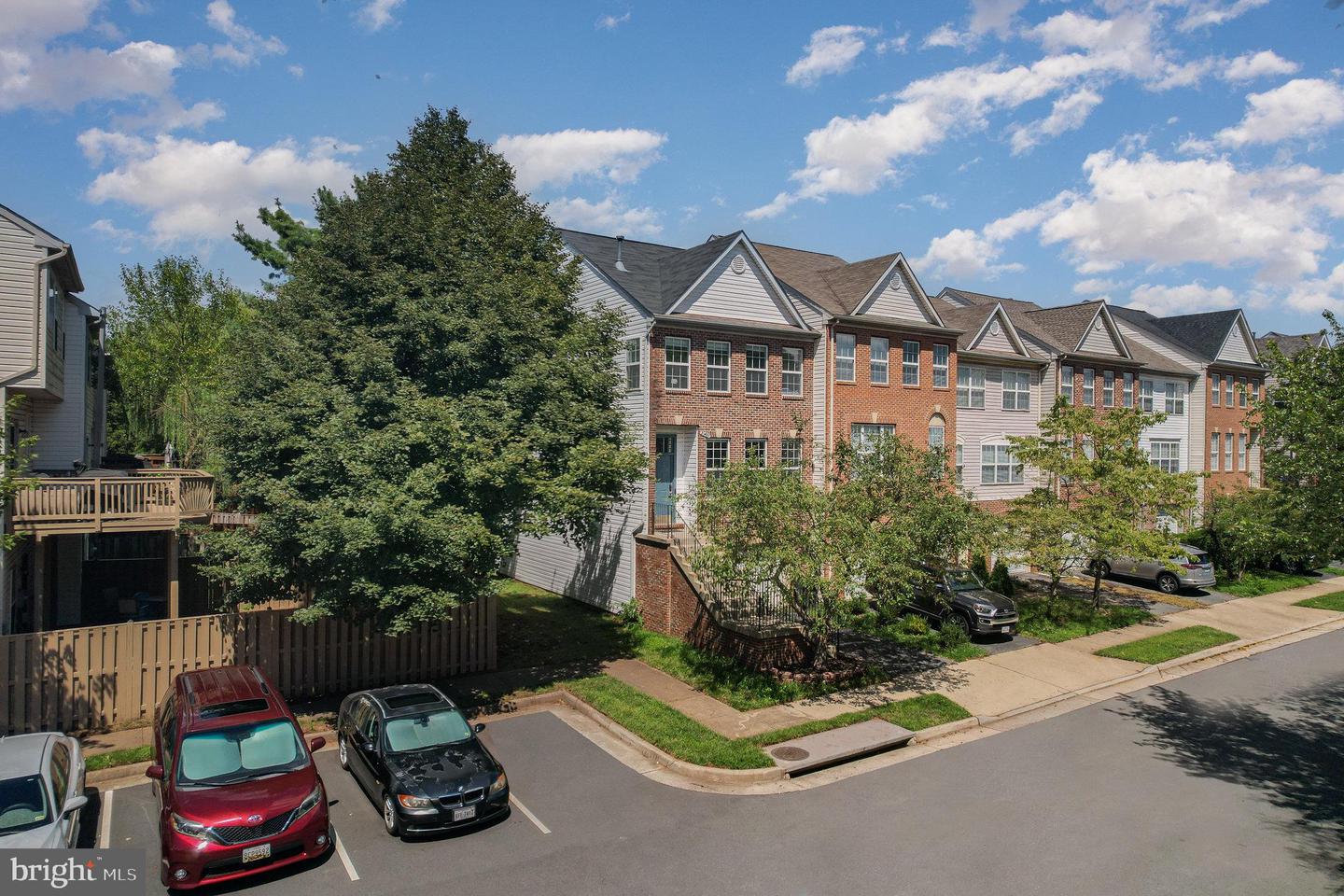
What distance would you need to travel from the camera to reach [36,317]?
16.6 metres

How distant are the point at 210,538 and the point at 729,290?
51.5 ft

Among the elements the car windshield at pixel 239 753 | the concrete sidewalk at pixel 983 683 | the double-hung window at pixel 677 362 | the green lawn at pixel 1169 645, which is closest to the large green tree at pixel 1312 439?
the concrete sidewalk at pixel 983 683

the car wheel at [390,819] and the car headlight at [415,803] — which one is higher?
the car headlight at [415,803]

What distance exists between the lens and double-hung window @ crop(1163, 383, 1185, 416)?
130 feet

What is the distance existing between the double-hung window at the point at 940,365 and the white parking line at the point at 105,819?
26.3 metres

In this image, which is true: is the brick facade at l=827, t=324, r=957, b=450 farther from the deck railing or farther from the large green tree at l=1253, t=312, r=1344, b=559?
the deck railing

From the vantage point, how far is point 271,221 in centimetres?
3416

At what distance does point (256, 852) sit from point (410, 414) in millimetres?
7575

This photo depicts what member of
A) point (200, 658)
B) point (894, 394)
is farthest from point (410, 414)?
point (894, 394)

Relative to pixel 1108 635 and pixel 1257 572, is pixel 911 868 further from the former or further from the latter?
pixel 1257 572

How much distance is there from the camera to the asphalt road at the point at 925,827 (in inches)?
393

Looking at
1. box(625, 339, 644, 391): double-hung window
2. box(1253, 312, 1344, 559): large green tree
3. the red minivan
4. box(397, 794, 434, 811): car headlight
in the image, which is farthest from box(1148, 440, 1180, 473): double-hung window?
the red minivan

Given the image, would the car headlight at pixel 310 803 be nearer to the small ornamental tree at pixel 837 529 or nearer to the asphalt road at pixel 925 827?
the asphalt road at pixel 925 827

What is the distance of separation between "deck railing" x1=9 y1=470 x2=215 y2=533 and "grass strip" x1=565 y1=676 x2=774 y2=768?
9.12m
